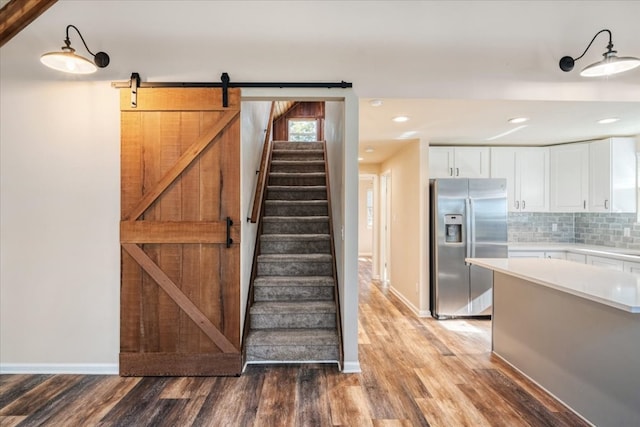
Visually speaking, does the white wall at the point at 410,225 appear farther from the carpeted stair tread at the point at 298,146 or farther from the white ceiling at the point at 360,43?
the white ceiling at the point at 360,43

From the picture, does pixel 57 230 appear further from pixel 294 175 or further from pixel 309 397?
pixel 294 175

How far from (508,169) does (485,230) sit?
3.32 feet

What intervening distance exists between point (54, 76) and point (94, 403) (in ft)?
8.15

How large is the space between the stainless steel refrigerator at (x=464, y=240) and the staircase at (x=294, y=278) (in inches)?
56.9

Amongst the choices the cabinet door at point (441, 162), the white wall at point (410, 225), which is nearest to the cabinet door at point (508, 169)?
the cabinet door at point (441, 162)

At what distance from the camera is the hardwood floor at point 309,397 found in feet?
6.58

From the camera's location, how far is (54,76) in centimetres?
255

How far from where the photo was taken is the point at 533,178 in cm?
443

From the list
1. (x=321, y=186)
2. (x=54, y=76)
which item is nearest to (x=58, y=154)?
(x=54, y=76)

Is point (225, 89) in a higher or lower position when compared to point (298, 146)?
lower

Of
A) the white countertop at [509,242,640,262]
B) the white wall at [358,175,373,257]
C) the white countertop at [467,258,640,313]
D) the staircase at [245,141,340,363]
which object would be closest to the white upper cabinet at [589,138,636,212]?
the white countertop at [509,242,640,262]

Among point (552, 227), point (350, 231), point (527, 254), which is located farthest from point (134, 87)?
point (552, 227)

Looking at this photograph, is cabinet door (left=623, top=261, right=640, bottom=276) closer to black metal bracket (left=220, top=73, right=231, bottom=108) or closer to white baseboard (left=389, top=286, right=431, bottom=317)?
white baseboard (left=389, top=286, right=431, bottom=317)

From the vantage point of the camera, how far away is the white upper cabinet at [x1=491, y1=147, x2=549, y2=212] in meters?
4.41
